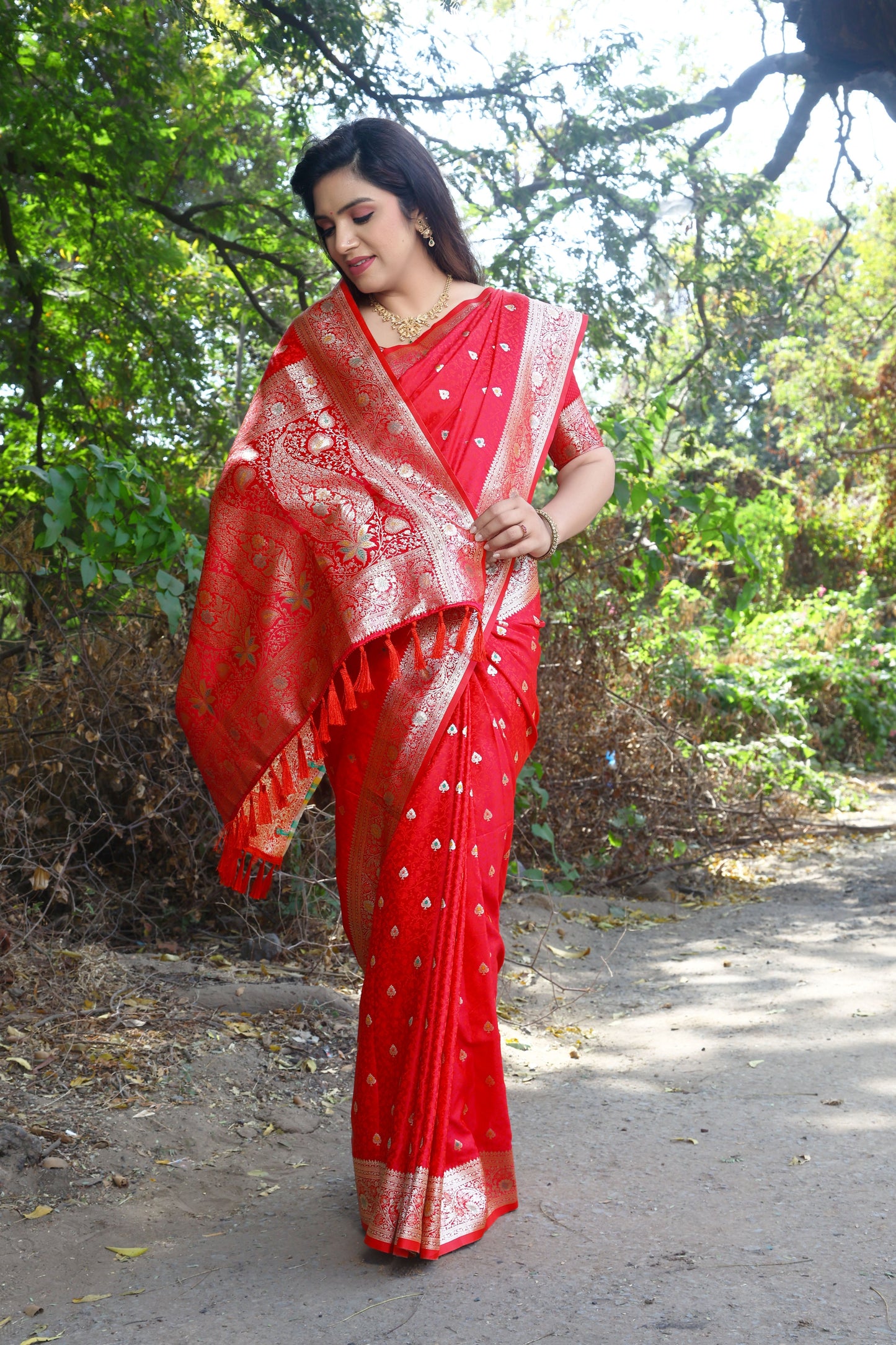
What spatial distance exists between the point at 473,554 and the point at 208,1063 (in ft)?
5.43

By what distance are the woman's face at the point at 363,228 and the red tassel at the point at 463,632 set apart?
70 centimetres

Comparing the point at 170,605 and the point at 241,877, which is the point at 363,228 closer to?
the point at 241,877

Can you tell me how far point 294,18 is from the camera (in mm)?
4918

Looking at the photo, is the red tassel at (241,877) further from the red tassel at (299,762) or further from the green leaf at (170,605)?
the green leaf at (170,605)

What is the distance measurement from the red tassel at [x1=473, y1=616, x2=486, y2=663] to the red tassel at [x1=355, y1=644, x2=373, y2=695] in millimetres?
205

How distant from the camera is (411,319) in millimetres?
2340

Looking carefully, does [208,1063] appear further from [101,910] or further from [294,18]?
[294,18]

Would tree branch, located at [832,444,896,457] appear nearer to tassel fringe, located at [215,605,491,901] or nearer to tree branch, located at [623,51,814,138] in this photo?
tree branch, located at [623,51,814,138]

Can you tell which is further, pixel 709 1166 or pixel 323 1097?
pixel 323 1097

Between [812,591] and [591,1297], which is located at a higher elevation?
[812,591]

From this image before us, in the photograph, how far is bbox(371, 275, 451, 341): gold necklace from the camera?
2324mm

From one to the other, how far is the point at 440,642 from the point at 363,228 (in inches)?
32.9

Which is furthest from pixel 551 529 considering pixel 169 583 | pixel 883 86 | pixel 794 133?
pixel 794 133

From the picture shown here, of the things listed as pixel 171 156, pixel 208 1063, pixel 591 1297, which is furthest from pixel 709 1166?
pixel 171 156
